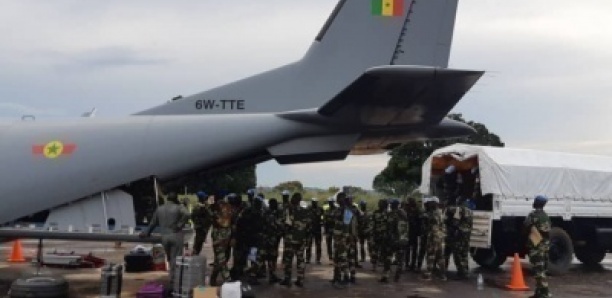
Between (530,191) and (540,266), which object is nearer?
(540,266)

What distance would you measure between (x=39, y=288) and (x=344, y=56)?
6.33 m

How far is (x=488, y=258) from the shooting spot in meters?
15.9

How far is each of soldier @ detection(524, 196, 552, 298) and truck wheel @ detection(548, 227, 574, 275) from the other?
13.6 feet

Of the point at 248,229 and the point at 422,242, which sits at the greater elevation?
the point at 248,229

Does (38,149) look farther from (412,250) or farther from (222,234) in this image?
(412,250)

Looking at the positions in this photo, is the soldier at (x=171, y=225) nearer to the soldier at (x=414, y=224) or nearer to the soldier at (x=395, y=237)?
the soldier at (x=395, y=237)

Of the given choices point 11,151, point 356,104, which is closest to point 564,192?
point 356,104

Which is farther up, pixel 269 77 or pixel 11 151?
pixel 269 77

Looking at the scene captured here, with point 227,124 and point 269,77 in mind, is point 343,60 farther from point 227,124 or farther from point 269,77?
point 227,124

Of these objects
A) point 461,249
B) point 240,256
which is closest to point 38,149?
point 240,256

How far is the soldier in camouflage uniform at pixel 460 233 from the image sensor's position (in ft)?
45.2

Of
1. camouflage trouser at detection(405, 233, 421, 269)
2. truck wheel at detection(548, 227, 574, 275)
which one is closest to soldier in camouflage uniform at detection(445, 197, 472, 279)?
camouflage trouser at detection(405, 233, 421, 269)

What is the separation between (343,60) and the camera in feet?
38.4

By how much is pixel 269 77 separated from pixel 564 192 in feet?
26.6
